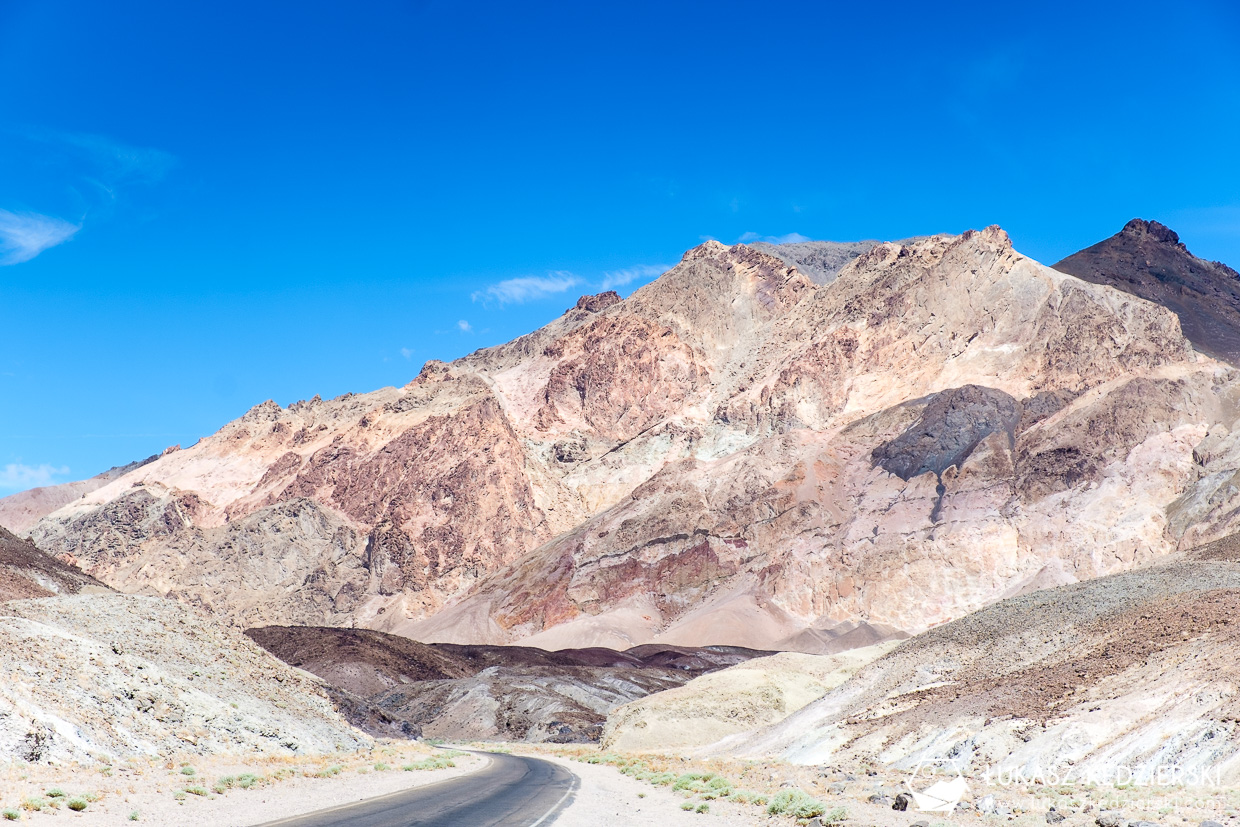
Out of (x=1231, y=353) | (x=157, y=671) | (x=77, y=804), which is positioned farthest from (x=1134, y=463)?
(x=77, y=804)

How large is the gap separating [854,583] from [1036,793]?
367 feet

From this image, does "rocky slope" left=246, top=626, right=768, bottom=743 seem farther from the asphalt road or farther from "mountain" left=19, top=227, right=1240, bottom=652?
the asphalt road

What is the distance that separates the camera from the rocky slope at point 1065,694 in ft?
80.3

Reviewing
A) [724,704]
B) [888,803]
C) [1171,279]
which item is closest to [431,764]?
[888,803]

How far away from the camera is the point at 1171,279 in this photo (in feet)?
600

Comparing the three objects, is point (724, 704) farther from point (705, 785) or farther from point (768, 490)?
point (768, 490)

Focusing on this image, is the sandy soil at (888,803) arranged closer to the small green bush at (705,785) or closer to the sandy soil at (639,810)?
the sandy soil at (639,810)

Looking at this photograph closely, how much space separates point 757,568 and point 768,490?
43.8 ft

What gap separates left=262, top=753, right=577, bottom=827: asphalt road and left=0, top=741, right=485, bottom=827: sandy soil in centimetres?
80

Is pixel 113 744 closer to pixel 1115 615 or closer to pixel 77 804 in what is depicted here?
pixel 77 804

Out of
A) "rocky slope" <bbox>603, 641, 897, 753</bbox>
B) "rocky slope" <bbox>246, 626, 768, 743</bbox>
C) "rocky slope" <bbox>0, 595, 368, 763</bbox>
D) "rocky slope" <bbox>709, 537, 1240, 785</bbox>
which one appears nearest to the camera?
"rocky slope" <bbox>0, 595, 368, 763</bbox>

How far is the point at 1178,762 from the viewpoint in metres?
22.8

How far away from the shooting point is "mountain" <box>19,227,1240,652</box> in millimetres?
126750

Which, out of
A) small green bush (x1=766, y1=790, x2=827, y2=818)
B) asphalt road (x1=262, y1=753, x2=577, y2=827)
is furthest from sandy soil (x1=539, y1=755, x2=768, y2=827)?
asphalt road (x1=262, y1=753, x2=577, y2=827)
